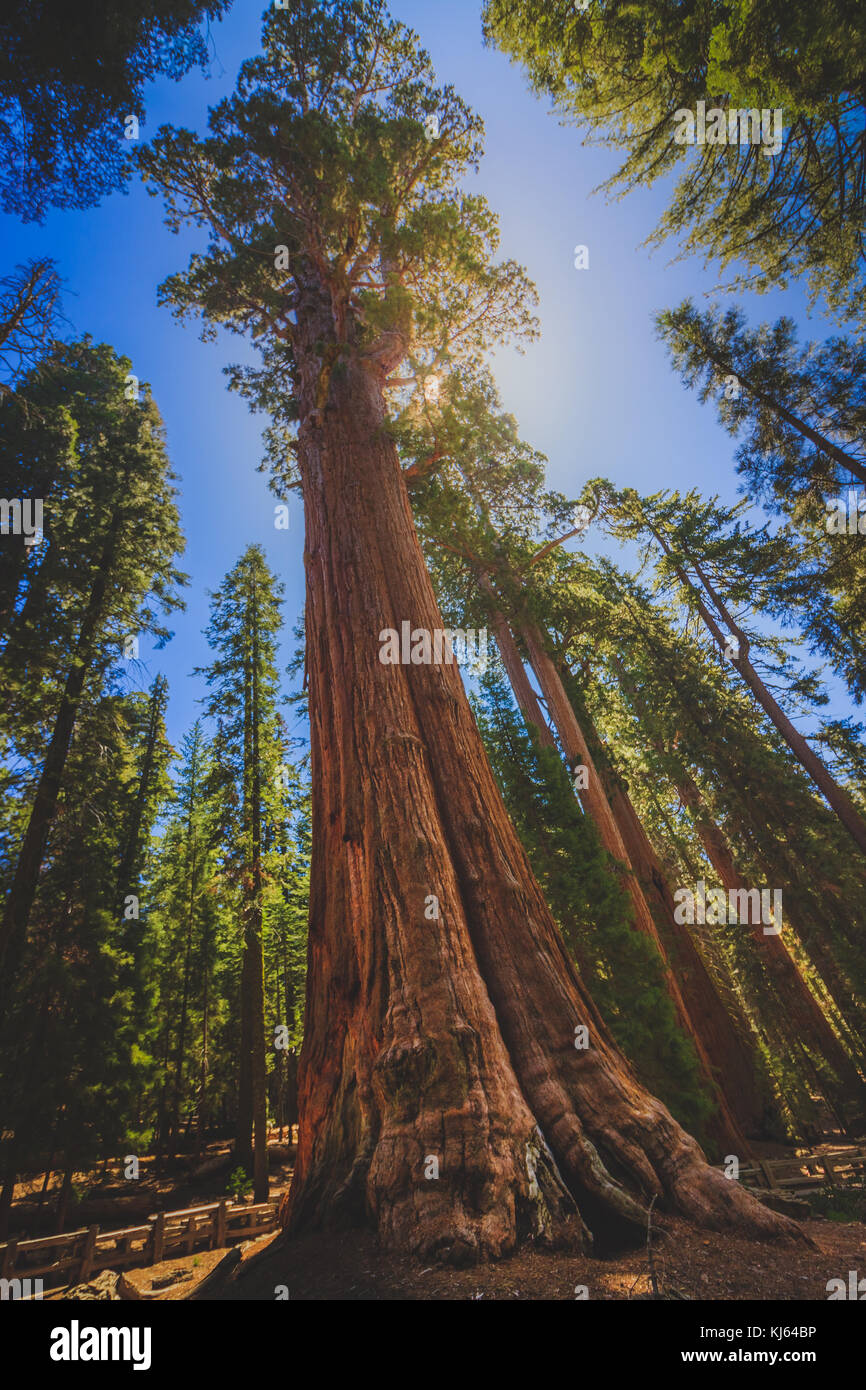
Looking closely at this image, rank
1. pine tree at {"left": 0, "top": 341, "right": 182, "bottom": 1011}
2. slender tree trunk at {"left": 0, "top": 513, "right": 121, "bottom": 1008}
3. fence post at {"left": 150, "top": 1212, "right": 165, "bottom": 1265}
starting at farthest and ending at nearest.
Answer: pine tree at {"left": 0, "top": 341, "right": 182, "bottom": 1011} → slender tree trunk at {"left": 0, "top": 513, "right": 121, "bottom": 1008} → fence post at {"left": 150, "top": 1212, "right": 165, "bottom": 1265}

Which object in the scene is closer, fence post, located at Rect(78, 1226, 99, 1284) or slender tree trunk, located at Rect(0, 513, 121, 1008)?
fence post, located at Rect(78, 1226, 99, 1284)

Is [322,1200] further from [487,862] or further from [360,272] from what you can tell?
[360,272]

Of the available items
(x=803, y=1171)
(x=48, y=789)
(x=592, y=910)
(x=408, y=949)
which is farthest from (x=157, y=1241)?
(x=803, y=1171)

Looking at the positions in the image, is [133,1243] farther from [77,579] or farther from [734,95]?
[734,95]

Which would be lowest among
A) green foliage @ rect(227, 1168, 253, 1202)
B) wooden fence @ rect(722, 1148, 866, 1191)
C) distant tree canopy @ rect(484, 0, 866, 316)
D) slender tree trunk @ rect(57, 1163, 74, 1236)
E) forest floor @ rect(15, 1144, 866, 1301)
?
green foliage @ rect(227, 1168, 253, 1202)

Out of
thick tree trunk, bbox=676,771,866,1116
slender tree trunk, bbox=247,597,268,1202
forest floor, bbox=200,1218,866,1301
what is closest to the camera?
forest floor, bbox=200,1218,866,1301

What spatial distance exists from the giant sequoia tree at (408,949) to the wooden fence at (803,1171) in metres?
6.68

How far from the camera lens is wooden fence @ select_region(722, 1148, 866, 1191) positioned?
7617 mm

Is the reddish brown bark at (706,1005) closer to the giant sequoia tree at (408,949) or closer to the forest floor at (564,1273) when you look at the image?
the giant sequoia tree at (408,949)

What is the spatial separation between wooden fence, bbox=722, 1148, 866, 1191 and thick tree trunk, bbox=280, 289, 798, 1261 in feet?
21.7

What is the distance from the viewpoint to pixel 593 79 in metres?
8.02

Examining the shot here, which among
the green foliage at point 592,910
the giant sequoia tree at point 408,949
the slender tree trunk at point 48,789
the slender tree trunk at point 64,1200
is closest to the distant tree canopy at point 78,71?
the giant sequoia tree at point 408,949

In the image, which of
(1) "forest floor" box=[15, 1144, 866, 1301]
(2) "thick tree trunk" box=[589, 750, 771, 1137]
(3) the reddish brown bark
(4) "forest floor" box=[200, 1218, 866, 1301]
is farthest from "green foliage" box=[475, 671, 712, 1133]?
(4) "forest floor" box=[200, 1218, 866, 1301]

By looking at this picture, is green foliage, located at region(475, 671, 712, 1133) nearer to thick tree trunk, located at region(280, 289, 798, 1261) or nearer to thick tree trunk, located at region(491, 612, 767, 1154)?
thick tree trunk, located at region(491, 612, 767, 1154)
